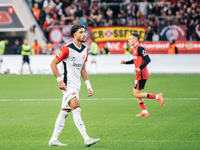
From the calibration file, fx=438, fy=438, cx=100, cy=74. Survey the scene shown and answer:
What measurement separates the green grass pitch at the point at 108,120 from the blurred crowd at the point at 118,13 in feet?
46.2

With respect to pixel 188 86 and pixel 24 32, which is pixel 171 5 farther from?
pixel 188 86

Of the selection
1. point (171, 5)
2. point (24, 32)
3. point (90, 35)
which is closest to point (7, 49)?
point (24, 32)

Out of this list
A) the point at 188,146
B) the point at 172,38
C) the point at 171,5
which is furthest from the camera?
the point at 171,5

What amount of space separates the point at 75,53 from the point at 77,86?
0.58 meters

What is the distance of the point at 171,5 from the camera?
34.2m

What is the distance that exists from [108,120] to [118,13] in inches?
976

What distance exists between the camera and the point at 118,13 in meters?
34.8

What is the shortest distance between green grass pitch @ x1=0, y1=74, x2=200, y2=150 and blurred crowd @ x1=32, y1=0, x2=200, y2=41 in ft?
46.2

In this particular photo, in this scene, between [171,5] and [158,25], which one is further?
[171,5]

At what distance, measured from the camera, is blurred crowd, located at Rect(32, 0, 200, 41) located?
32.5 metres

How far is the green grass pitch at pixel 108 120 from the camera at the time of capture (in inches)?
310

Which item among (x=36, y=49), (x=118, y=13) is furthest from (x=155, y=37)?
(x=36, y=49)

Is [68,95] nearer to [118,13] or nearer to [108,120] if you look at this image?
[108,120]

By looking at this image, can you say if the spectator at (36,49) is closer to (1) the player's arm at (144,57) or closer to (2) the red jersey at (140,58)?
(2) the red jersey at (140,58)
